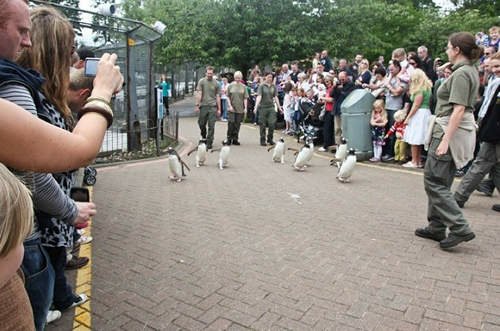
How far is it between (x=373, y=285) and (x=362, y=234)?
4.36ft

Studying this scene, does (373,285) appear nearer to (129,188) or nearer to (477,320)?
(477,320)

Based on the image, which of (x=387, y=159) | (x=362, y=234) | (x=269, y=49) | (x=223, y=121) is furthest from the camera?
(x=269, y=49)

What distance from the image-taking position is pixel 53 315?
314 centimetres

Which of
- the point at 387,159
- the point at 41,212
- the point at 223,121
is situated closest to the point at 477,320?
the point at 41,212

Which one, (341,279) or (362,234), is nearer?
(341,279)

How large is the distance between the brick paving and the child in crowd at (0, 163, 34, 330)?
1.74m

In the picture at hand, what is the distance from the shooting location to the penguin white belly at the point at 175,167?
7.57 meters

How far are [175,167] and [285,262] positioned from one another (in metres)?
3.95

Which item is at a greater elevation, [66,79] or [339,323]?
[66,79]

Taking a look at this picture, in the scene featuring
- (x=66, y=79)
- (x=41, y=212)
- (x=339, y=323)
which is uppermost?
(x=66, y=79)

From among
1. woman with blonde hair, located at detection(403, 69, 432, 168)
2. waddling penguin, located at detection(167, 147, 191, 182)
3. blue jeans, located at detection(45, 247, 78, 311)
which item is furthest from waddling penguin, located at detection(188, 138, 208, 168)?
blue jeans, located at detection(45, 247, 78, 311)

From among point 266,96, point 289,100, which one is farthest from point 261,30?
point 266,96

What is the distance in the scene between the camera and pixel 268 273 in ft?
12.8

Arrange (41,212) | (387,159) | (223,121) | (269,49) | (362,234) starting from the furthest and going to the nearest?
(269,49), (223,121), (387,159), (362,234), (41,212)
